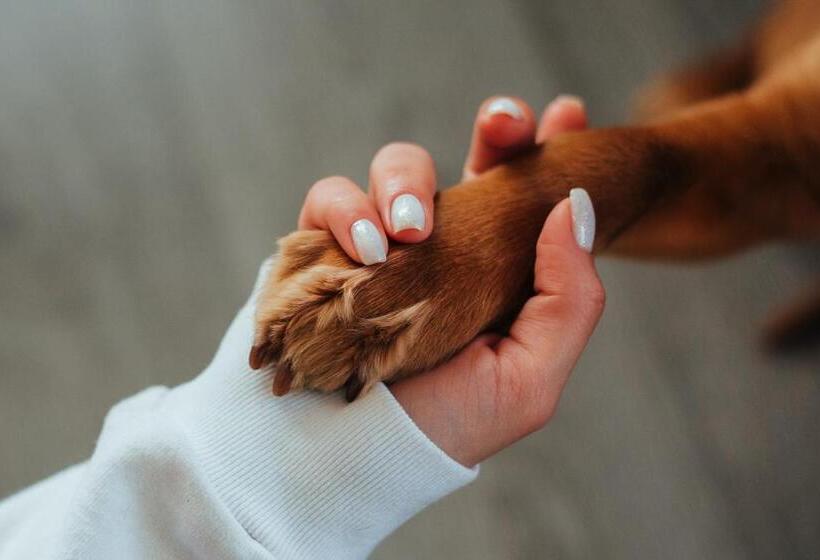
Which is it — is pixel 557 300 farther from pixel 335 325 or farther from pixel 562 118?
pixel 562 118

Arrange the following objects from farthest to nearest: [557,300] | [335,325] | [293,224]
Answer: [293,224] → [557,300] → [335,325]

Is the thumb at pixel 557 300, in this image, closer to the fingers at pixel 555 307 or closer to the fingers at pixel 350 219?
the fingers at pixel 555 307

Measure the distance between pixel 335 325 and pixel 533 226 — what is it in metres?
0.23

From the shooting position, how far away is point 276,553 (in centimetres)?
68

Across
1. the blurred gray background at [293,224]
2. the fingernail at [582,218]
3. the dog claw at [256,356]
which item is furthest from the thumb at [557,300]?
the blurred gray background at [293,224]

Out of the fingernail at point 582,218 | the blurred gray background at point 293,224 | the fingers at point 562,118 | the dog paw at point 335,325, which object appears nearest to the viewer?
the dog paw at point 335,325

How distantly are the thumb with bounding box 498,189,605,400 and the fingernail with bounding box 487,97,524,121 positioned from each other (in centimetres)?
12

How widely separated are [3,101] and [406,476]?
3.89 ft

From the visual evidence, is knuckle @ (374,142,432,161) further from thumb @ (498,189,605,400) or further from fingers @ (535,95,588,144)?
fingers @ (535,95,588,144)

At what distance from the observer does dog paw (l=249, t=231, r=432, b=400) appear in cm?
64

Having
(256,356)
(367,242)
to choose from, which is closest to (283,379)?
(256,356)

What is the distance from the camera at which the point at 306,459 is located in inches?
27.3

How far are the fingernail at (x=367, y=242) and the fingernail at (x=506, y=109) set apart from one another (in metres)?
0.23

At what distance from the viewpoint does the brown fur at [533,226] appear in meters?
0.65
